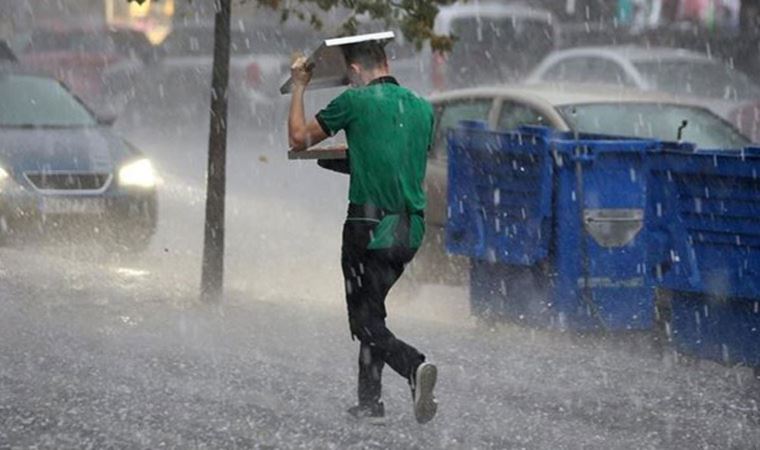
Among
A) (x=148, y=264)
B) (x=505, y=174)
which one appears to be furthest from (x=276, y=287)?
(x=505, y=174)

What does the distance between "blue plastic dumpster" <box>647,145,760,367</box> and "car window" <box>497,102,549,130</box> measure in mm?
2194

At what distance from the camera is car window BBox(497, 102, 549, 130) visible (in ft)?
42.3

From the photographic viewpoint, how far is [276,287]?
14.0m

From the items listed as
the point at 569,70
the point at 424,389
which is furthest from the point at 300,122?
the point at 569,70

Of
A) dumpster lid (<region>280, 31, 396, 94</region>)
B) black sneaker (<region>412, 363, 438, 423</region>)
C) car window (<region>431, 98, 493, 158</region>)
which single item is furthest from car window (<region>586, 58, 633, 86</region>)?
black sneaker (<region>412, 363, 438, 423</region>)

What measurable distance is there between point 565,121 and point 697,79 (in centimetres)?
968

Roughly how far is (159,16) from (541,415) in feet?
136

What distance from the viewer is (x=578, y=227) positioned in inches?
436

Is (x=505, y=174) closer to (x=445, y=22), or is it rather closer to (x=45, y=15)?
(x=445, y=22)

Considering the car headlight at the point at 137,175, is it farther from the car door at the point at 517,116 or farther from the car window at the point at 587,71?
the car window at the point at 587,71

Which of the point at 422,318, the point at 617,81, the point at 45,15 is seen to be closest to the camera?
the point at 422,318

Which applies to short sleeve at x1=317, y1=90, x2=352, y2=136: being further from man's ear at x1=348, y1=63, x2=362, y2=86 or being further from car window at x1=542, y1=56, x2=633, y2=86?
car window at x1=542, y1=56, x2=633, y2=86

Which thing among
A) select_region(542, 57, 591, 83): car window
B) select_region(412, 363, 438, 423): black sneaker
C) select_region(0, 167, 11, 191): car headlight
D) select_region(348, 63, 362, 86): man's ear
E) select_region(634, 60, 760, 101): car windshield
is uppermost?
select_region(348, 63, 362, 86): man's ear

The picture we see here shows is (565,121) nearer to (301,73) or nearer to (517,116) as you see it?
(517,116)
